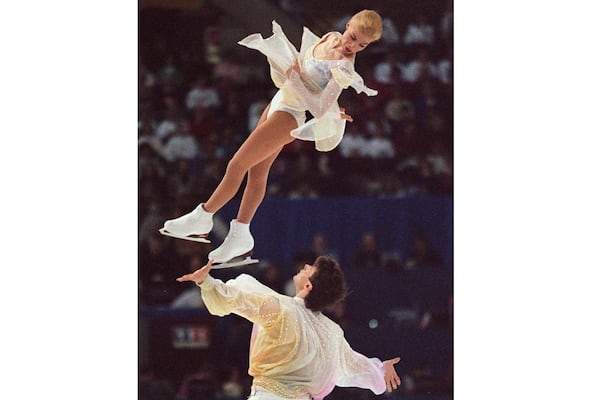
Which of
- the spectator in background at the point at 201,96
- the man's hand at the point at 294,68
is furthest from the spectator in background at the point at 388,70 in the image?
the spectator in background at the point at 201,96

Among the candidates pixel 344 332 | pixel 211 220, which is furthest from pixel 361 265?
pixel 211 220

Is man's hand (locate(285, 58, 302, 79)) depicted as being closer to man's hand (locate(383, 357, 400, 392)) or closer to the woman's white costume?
the woman's white costume

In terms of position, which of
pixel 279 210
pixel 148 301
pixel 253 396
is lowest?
pixel 253 396

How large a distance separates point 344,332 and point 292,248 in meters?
0.44

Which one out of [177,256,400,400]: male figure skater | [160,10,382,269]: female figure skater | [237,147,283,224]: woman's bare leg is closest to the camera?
[177,256,400,400]: male figure skater

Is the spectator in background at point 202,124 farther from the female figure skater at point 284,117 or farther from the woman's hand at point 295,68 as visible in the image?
→ the woman's hand at point 295,68

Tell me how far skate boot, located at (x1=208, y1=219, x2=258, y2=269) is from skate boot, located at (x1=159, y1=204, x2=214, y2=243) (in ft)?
0.27

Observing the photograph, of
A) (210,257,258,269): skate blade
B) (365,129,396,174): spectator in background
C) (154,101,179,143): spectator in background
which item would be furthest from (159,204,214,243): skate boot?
(365,129,396,174): spectator in background

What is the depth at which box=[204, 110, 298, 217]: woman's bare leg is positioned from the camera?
6434mm

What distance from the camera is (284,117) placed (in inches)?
253

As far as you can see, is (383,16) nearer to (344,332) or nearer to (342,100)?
(342,100)

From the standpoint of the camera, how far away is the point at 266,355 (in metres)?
6.30

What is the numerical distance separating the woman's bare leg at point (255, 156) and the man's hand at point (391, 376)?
92 centimetres

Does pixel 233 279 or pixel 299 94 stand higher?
pixel 299 94
